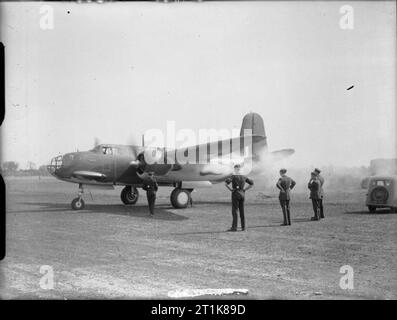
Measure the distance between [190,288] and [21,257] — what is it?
4.03m

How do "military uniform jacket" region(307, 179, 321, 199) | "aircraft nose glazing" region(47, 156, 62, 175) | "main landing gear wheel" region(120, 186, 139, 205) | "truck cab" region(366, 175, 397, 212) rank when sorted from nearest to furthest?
"military uniform jacket" region(307, 179, 321, 199) < "truck cab" region(366, 175, 397, 212) < "aircraft nose glazing" region(47, 156, 62, 175) < "main landing gear wheel" region(120, 186, 139, 205)

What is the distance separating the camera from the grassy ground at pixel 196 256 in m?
6.58

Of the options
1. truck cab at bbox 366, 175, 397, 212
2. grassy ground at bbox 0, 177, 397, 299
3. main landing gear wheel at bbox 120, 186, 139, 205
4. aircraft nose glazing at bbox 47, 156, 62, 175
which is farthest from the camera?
main landing gear wheel at bbox 120, 186, 139, 205

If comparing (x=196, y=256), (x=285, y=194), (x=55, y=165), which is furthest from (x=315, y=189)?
(x=55, y=165)

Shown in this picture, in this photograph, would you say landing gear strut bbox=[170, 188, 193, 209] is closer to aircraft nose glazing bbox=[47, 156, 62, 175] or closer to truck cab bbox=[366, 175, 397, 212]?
aircraft nose glazing bbox=[47, 156, 62, 175]

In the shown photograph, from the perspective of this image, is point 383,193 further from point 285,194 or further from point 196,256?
point 196,256

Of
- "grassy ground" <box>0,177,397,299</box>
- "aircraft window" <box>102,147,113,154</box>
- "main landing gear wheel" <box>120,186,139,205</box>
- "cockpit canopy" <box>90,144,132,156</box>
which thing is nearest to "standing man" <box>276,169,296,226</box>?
"grassy ground" <box>0,177,397,299</box>

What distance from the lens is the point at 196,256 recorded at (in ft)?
29.4

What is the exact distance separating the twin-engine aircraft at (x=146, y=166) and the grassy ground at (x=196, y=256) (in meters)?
3.21

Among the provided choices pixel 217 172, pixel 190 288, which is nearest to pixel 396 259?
pixel 190 288

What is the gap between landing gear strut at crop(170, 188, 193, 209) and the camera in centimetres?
1898

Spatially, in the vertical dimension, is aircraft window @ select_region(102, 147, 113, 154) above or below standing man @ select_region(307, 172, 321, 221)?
above

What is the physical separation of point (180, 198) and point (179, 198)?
62 millimetres
